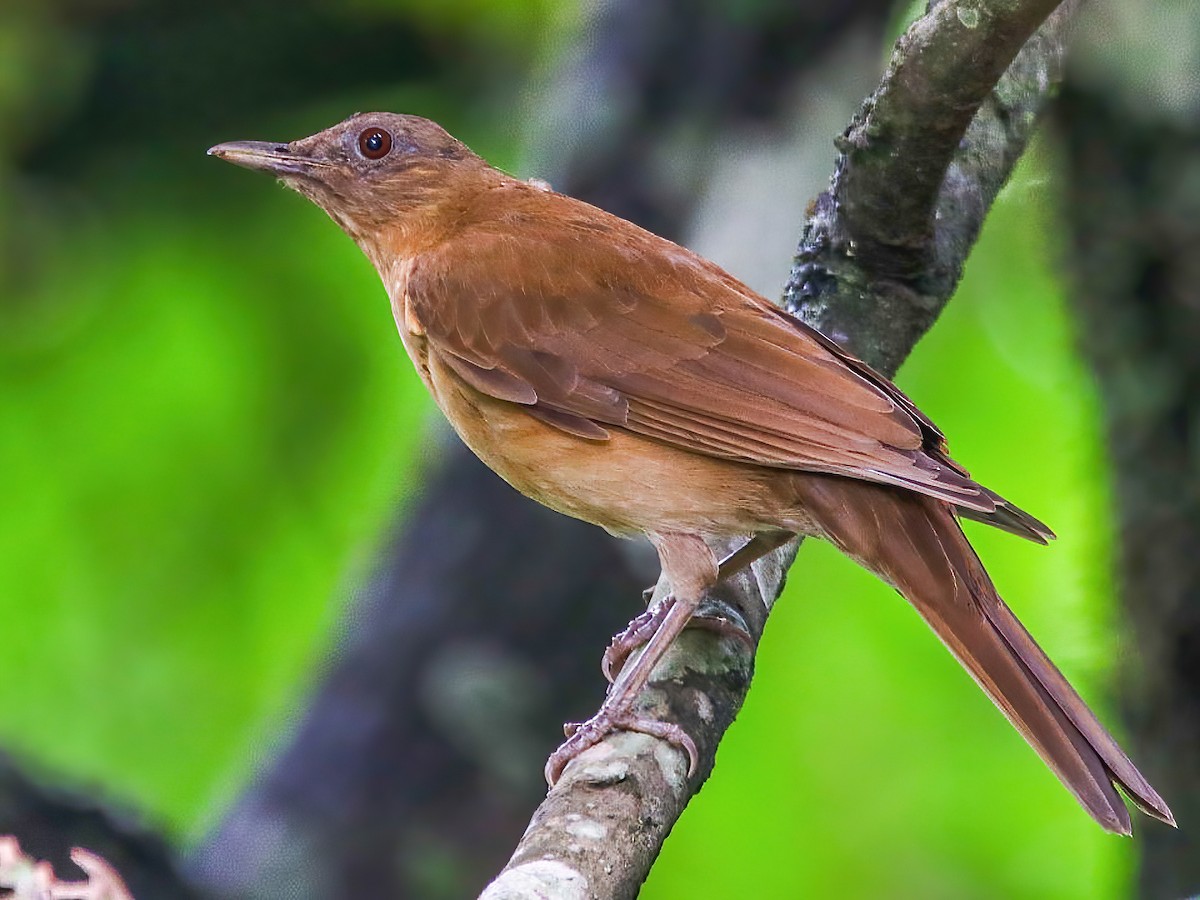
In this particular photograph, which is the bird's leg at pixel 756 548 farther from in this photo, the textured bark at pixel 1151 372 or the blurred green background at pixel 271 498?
the blurred green background at pixel 271 498

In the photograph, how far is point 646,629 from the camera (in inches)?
149

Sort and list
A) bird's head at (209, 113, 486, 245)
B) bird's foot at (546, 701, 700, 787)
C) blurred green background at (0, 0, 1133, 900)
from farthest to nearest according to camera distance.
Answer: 1. blurred green background at (0, 0, 1133, 900)
2. bird's head at (209, 113, 486, 245)
3. bird's foot at (546, 701, 700, 787)

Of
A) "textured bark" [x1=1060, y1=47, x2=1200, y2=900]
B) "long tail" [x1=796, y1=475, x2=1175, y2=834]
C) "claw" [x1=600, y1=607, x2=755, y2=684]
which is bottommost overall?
"claw" [x1=600, y1=607, x2=755, y2=684]

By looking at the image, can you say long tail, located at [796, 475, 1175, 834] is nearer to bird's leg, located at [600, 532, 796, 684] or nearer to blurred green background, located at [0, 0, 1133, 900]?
bird's leg, located at [600, 532, 796, 684]

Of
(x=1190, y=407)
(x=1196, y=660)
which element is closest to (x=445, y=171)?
(x=1190, y=407)

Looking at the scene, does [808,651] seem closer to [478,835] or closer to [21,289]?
[478,835]

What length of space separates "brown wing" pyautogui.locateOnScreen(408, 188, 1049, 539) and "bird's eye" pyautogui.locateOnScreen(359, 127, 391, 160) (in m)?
0.44

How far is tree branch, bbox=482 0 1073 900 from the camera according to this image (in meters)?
2.64

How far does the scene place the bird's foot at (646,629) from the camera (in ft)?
11.3

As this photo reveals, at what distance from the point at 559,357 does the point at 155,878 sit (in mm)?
1961

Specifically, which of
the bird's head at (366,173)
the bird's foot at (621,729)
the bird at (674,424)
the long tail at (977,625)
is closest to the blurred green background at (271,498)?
the bird's head at (366,173)

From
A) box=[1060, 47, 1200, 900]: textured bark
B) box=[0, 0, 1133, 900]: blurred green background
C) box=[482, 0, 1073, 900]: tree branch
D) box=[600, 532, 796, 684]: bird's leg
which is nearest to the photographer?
box=[482, 0, 1073, 900]: tree branch

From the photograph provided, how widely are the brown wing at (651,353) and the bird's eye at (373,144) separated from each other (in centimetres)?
44

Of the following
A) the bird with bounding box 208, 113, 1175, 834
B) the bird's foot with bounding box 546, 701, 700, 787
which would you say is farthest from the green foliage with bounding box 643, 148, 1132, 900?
the bird's foot with bounding box 546, 701, 700, 787
